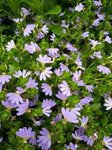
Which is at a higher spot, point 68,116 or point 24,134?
point 68,116

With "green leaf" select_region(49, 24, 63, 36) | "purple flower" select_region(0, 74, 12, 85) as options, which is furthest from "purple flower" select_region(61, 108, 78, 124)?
"green leaf" select_region(49, 24, 63, 36)

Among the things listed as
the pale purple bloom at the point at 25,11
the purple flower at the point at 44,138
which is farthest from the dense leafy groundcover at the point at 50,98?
the pale purple bloom at the point at 25,11

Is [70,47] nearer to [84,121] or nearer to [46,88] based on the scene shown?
[46,88]

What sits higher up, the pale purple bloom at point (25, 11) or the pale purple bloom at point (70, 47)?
the pale purple bloom at point (25, 11)

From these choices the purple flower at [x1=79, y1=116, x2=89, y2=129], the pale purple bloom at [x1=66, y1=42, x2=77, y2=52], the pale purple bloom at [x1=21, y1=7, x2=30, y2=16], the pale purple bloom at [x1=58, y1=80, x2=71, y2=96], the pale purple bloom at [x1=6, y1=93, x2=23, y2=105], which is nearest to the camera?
the pale purple bloom at [x1=6, y1=93, x2=23, y2=105]

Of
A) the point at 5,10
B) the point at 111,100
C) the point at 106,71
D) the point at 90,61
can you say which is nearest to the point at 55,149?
the point at 111,100

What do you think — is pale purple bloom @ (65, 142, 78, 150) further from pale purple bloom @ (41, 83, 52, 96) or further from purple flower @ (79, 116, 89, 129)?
pale purple bloom @ (41, 83, 52, 96)

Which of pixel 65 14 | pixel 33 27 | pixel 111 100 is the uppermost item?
pixel 65 14

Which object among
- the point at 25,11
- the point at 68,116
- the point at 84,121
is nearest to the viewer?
the point at 68,116

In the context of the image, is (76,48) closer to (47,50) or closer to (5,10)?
(47,50)

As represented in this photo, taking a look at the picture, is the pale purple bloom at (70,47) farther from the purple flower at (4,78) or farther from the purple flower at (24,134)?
the purple flower at (24,134)

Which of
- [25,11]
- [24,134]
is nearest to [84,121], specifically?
[24,134]
